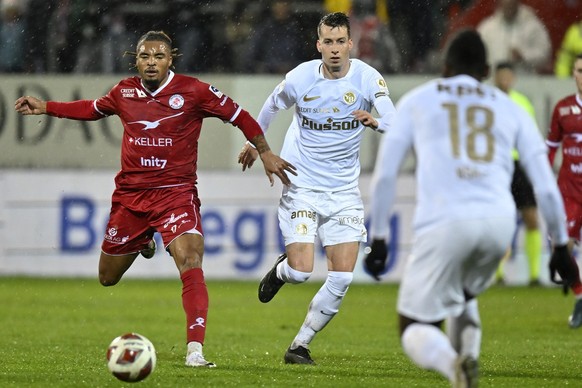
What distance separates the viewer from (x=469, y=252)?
5594mm

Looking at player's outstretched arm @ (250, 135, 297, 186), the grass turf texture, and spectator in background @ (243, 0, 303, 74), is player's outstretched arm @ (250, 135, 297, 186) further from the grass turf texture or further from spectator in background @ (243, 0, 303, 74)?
→ spectator in background @ (243, 0, 303, 74)

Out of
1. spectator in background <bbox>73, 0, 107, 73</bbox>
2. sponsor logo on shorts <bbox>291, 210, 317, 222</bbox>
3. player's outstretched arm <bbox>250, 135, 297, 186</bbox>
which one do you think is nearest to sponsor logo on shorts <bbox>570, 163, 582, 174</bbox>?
sponsor logo on shorts <bbox>291, 210, 317, 222</bbox>

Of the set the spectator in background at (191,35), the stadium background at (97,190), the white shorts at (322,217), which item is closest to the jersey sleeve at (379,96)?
the white shorts at (322,217)

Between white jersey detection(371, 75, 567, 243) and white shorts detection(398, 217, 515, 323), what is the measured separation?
6 centimetres

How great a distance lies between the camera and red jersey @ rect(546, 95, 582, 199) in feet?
37.6

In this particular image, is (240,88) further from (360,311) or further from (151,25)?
(360,311)

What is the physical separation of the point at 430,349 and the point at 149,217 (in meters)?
3.45

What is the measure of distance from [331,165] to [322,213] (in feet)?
1.17

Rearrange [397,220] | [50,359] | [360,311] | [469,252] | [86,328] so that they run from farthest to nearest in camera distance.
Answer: [397,220], [360,311], [86,328], [50,359], [469,252]

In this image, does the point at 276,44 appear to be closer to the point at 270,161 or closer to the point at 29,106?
the point at 29,106

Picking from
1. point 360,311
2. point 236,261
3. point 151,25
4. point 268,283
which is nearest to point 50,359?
point 268,283

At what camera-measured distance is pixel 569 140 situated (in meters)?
11.6

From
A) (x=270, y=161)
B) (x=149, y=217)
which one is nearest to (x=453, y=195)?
(x=270, y=161)

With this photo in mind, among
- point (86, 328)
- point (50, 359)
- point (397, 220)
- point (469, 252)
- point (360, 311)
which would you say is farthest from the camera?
point (397, 220)
